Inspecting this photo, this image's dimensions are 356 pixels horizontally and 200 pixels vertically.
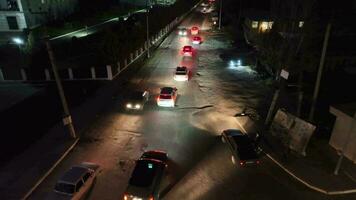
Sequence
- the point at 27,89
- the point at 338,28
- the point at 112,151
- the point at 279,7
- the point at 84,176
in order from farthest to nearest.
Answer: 1. the point at 279,7
2. the point at 338,28
3. the point at 27,89
4. the point at 112,151
5. the point at 84,176

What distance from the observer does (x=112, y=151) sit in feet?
64.7

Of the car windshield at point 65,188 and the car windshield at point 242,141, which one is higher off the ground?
the car windshield at point 242,141

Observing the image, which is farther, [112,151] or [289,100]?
[289,100]

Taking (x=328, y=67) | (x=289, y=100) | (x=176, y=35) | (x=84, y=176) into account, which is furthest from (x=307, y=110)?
(x=176, y=35)

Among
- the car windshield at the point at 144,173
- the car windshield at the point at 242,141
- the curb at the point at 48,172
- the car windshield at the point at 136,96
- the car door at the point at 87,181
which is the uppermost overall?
the car windshield at the point at 136,96

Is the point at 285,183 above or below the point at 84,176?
below

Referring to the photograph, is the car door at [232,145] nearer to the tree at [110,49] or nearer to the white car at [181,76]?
the white car at [181,76]

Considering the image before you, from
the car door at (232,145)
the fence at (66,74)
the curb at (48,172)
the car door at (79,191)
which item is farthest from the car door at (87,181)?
the fence at (66,74)

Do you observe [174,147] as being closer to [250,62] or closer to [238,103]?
[238,103]

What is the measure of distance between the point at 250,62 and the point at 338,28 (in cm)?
1577

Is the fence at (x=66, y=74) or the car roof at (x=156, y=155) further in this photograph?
the fence at (x=66, y=74)

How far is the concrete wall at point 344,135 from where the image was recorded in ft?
58.4

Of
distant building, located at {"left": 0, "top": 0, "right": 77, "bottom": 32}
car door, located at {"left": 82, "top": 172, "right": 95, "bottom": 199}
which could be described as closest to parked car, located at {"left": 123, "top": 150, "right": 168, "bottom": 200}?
car door, located at {"left": 82, "top": 172, "right": 95, "bottom": 199}

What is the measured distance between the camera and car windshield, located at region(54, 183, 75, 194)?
14836 mm
